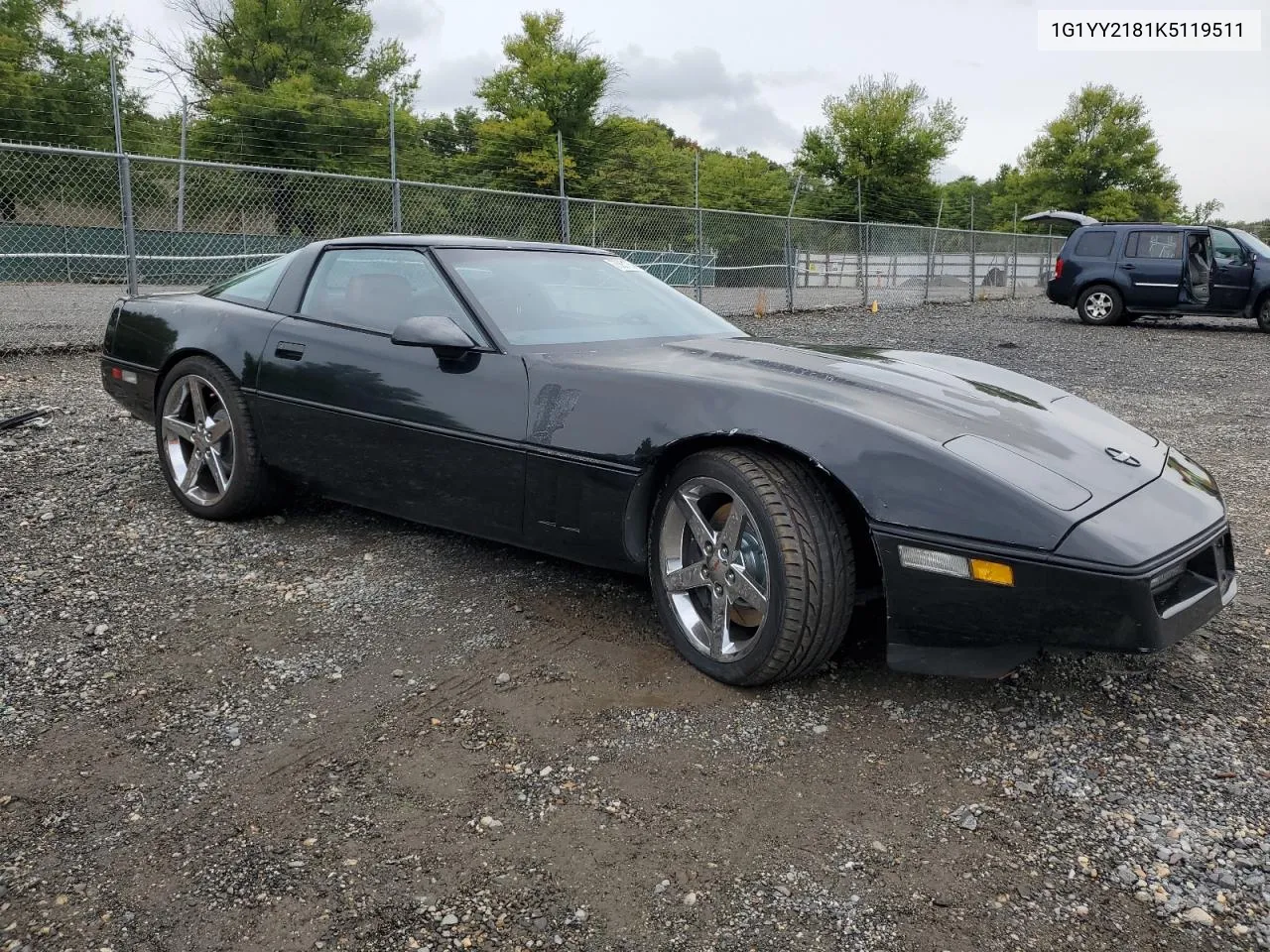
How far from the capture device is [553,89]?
42.2 meters

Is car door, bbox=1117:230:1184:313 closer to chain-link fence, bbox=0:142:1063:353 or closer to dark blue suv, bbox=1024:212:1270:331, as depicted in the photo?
dark blue suv, bbox=1024:212:1270:331

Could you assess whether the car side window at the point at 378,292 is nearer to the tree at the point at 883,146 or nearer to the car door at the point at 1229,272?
the car door at the point at 1229,272

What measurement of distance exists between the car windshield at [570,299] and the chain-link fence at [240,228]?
18.0 ft

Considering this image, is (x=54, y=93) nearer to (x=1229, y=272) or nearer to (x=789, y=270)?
(x=789, y=270)

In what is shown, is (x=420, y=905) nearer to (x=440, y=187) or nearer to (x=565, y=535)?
(x=565, y=535)

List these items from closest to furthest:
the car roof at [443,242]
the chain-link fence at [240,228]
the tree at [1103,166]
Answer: the car roof at [443,242] → the chain-link fence at [240,228] → the tree at [1103,166]

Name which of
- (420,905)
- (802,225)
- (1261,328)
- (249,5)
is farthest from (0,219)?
(249,5)

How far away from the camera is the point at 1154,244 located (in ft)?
50.6

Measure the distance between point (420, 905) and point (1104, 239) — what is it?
55.2 feet

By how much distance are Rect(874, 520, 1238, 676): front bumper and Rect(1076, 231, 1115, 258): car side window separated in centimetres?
1521

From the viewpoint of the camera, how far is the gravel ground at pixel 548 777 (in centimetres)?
183

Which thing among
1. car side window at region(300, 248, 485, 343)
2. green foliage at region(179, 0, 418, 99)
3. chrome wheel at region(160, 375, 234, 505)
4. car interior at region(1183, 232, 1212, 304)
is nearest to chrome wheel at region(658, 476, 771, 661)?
car side window at region(300, 248, 485, 343)

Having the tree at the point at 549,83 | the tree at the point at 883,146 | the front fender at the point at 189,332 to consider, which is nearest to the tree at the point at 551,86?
the tree at the point at 549,83

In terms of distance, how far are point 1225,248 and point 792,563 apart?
1557 centimetres
